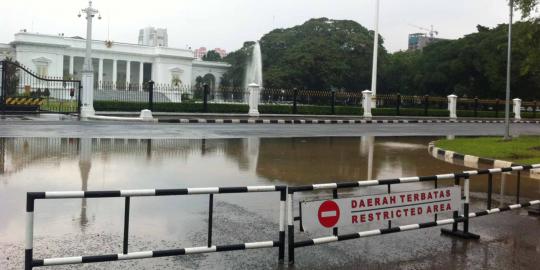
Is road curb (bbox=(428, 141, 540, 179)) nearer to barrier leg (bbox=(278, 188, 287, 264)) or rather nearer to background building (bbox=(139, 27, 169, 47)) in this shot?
barrier leg (bbox=(278, 188, 287, 264))

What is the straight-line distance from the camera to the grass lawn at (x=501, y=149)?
14.6 metres

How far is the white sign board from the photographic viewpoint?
221 inches

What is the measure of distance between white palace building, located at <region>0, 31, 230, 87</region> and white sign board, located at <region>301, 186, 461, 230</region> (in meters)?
67.3

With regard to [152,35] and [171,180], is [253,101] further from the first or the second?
[152,35]

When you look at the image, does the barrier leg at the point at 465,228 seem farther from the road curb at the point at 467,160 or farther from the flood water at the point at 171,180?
the road curb at the point at 467,160

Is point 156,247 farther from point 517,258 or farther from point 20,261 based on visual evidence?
point 517,258

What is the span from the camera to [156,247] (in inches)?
227

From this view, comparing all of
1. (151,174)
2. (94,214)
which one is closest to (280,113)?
(151,174)

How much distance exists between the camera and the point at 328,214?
5664 mm

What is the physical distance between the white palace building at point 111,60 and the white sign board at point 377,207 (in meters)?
67.3

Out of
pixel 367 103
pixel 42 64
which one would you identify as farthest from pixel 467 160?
pixel 42 64

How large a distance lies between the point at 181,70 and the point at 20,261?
8456 centimetres

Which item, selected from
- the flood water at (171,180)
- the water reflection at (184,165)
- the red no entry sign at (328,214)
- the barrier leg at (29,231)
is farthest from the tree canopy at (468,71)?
the barrier leg at (29,231)

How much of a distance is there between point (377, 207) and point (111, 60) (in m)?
84.7
